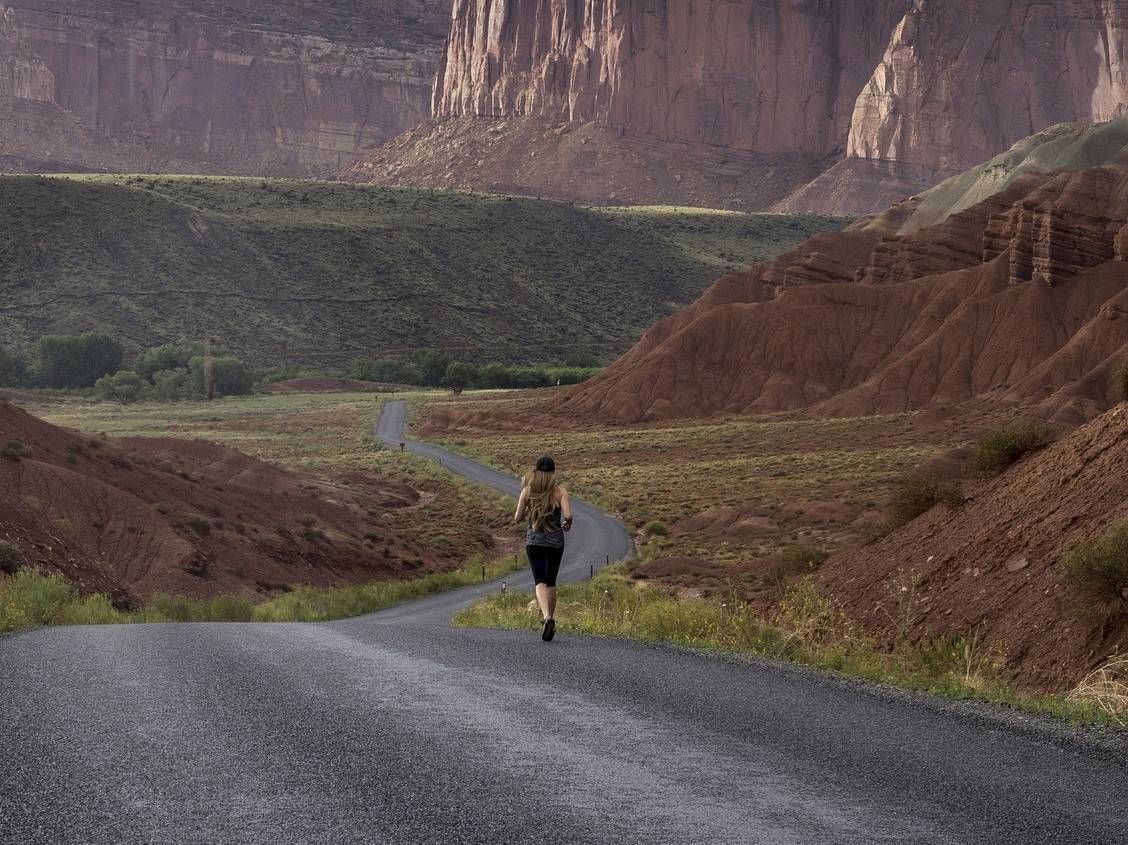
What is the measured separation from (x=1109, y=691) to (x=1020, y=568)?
17.8ft

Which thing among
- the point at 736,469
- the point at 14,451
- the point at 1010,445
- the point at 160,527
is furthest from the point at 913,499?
the point at 736,469

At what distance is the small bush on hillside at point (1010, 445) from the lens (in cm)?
2297

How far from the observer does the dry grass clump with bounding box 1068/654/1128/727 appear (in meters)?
11.1

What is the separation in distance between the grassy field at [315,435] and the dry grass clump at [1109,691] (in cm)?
4584

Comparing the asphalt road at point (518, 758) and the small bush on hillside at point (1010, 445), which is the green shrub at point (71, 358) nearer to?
the small bush on hillside at point (1010, 445)

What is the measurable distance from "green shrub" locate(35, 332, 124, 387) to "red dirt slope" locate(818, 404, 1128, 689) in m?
106

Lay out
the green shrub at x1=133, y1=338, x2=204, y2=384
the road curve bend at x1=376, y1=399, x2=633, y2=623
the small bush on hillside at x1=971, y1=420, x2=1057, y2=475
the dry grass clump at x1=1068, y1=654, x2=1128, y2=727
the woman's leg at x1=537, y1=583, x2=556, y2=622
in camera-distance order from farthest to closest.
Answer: the green shrub at x1=133, y1=338, x2=204, y2=384
the road curve bend at x1=376, y1=399, x2=633, y2=623
the small bush on hillside at x1=971, y1=420, x2=1057, y2=475
the woman's leg at x1=537, y1=583, x2=556, y2=622
the dry grass clump at x1=1068, y1=654, x2=1128, y2=727

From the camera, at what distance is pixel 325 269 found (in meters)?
140

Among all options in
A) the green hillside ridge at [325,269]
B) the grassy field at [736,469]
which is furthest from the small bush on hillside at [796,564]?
the green hillside ridge at [325,269]

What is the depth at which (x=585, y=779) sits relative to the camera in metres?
8.11

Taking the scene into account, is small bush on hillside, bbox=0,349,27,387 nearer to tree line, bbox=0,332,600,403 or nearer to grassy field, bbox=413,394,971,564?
tree line, bbox=0,332,600,403

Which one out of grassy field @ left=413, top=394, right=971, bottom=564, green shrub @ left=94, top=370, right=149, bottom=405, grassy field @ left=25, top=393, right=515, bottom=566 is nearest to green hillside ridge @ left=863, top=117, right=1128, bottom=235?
grassy field @ left=413, top=394, right=971, bottom=564

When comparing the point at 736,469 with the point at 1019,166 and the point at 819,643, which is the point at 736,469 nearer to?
the point at 1019,166

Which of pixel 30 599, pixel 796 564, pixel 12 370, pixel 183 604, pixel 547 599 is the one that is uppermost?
pixel 547 599
